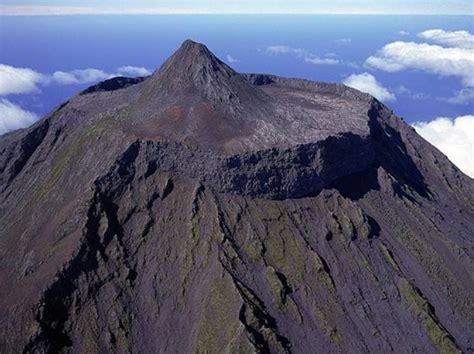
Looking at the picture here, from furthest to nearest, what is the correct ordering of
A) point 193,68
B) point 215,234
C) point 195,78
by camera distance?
point 193,68, point 195,78, point 215,234

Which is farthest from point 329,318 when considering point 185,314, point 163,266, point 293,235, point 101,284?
point 101,284

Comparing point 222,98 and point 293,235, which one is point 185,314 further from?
point 222,98

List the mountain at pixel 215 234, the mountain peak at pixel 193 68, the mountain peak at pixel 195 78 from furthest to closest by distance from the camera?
the mountain peak at pixel 193 68 → the mountain peak at pixel 195 78 → the mountain at pixel 215 234

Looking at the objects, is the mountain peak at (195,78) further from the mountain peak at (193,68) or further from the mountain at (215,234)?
the mountain at (215,234)

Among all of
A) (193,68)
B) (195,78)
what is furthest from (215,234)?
(193,68)

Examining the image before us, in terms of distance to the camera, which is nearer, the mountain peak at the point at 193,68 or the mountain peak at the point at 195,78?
the mountain peak at the point at 195,78

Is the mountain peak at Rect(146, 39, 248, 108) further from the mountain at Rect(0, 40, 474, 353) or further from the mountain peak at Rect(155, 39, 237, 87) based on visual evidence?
the mountain at Rect(0, 40, 474, 353)

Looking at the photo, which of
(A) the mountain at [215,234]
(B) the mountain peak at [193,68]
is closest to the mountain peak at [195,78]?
(B) the mountain peak at [193,68]

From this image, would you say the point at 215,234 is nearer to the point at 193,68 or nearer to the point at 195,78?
the point at 195,78
